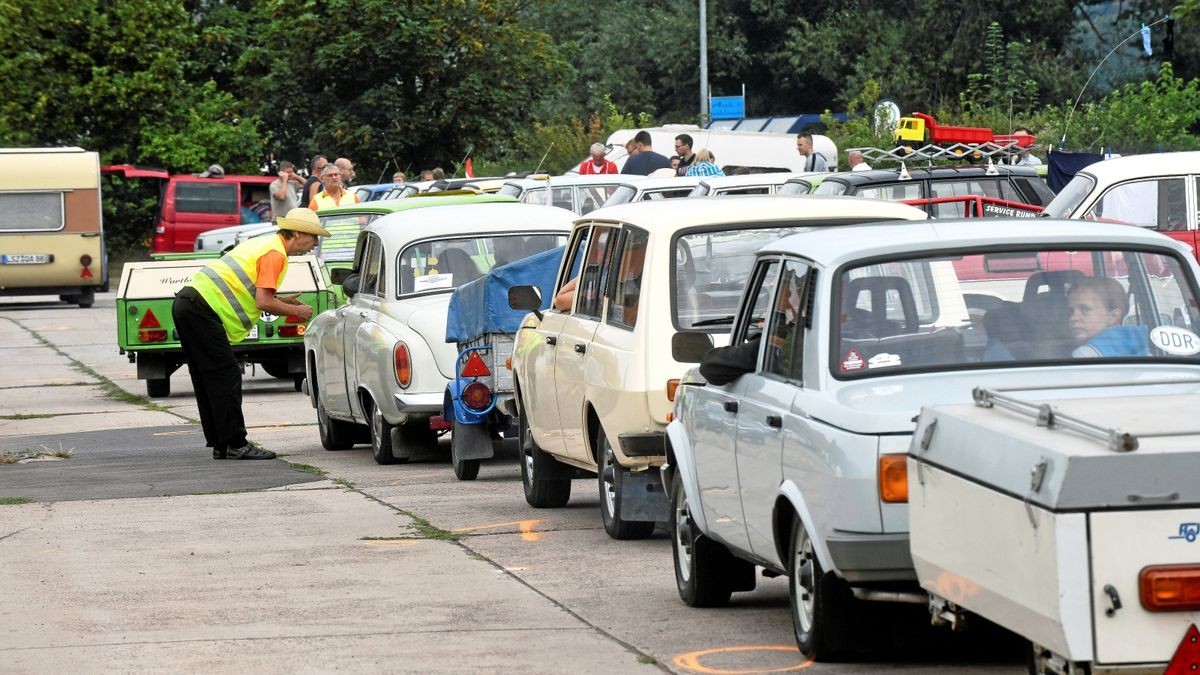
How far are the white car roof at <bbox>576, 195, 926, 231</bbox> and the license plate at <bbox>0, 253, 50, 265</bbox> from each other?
26.7 m

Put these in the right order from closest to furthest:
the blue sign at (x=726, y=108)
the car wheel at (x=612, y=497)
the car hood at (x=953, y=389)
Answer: the car hood at (x=953, y=389) < the car wheel at (x=612, y=497) < the blue sign at (x=726, y=108)

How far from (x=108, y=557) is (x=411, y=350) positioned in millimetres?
3844

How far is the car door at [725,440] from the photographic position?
7699 mm

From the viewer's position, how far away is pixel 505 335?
13.1 meters

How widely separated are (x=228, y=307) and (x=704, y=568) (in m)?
7.18

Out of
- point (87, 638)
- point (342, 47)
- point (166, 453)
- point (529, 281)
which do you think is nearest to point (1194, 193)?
point (529, 281)

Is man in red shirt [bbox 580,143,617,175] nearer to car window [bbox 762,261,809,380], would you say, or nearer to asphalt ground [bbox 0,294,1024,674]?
asphalt ground [bbox 0,294,1024,674]

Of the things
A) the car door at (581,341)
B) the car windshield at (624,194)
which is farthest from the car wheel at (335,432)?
the car windshield at (624,194)

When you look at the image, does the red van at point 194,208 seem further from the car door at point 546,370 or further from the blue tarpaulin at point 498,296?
the car door at point 546,370

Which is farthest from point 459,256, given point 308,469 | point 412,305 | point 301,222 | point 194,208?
point 194,208

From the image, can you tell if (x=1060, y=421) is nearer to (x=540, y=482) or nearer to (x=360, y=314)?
(x=540, y=482)

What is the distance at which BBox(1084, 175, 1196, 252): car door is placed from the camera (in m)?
17.7

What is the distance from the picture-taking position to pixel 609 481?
10.3 metres

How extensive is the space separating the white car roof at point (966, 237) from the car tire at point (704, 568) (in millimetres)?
1387
